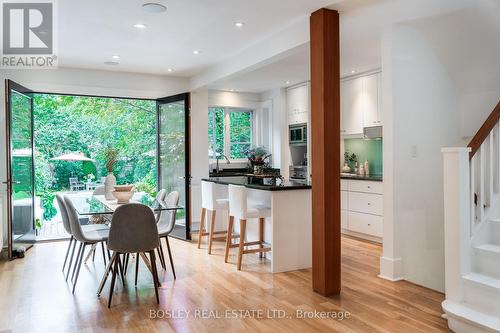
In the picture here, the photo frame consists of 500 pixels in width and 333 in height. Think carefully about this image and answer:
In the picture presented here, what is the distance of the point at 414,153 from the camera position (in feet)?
13.1

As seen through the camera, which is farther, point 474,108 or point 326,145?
point 474,108

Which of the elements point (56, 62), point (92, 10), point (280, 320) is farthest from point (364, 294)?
point (56, 62)

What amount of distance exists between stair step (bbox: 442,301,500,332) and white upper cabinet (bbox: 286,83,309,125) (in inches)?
184

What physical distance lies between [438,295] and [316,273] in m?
1.11

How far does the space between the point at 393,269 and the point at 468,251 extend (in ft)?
3.57

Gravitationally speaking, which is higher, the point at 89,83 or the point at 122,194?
the point at 89,83

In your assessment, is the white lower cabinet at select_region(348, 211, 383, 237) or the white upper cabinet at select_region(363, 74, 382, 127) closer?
the white lower cabinet at select_region(348, 211, 383, 237)

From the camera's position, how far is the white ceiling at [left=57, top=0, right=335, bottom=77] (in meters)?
3.47

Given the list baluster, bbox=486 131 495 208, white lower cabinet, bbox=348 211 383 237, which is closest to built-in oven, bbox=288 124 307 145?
white lower cabinet, bbox=348 211 383 237

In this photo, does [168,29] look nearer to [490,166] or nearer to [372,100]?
[372,100]

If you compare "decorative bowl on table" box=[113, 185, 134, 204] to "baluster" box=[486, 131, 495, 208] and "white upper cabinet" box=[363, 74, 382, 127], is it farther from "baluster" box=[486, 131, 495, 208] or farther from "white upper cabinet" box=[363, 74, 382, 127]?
"white upper cabinet" box=[363, 74, 382, 127]

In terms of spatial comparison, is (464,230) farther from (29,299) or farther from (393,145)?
(29,299)

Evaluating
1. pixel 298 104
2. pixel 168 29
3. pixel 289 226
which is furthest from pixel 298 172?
pixel 168 29

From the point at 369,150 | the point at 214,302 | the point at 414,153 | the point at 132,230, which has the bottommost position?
the point at 214,302
